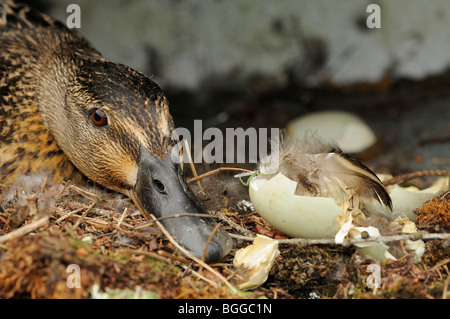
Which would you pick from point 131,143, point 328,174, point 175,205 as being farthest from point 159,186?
point 328,174

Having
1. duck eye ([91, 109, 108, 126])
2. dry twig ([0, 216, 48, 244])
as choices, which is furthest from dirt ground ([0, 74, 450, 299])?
duck eye ([91, 109, 108, 126])

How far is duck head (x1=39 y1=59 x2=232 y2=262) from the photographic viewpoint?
225 centimetres

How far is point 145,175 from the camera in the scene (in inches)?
97.3

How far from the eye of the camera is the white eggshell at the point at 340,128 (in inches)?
185

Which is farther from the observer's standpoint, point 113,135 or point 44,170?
point 44,170

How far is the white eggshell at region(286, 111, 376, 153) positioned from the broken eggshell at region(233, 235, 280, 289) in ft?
8.44

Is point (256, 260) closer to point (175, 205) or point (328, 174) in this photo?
point (175, 205)

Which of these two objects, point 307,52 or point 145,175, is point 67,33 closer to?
point 145,175

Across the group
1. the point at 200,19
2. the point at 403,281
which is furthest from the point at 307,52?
the point at 403,281

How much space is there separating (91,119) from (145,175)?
1.73 feet

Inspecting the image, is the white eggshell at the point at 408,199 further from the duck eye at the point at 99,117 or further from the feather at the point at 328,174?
the duck eye at the point at 99,117

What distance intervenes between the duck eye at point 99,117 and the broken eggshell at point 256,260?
3.55 feet

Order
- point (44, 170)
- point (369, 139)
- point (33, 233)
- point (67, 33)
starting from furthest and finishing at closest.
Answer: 1. point (369, 139)
2. point (67, 33)
3. point (44, 170)
4. point (33, 233)
